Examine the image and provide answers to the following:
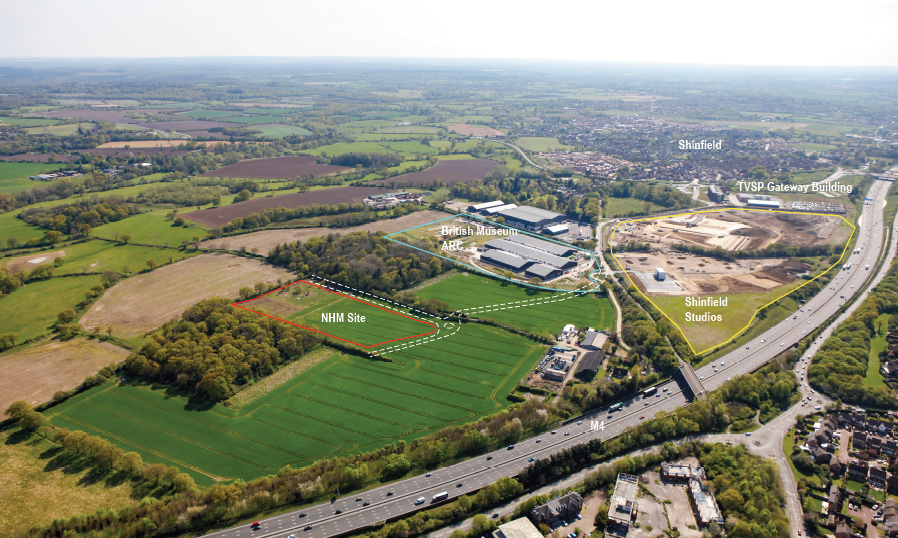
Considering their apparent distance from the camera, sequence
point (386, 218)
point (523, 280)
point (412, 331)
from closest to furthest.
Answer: point (412, 331) → point (523, 280) → point (386, 218)

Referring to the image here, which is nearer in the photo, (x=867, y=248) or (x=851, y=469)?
(x=851, y=469)

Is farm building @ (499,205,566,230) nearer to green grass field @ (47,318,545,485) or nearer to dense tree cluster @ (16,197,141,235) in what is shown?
green grass field @ (47,318,545,485)

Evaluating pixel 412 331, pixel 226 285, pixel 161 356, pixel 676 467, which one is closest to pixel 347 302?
pixel 412 331

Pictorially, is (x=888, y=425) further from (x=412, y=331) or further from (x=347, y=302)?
(x=347, y=302)

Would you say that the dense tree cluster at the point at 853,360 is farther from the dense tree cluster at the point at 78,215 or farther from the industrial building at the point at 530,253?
the dense tree cluster at the point at 78,215

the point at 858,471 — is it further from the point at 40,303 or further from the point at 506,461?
the point at 40,303

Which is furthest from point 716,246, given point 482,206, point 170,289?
point 170,289
